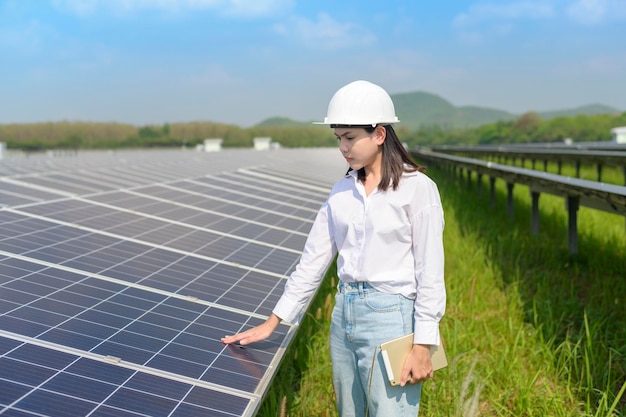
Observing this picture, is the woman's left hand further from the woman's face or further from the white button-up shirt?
the woman's face

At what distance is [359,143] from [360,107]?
0.18 m

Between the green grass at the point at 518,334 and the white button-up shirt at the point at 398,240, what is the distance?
23.0 inches

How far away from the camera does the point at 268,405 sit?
5234 millimetres

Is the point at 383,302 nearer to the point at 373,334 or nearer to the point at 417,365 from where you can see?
the point at 373,334

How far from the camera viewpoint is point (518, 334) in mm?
6277

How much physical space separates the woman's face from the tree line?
8875 centimetres

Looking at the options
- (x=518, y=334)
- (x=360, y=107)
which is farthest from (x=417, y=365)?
(x=518, y=334)

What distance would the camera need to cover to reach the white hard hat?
3.26 m

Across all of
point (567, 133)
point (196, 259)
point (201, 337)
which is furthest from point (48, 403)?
point (567, 133)

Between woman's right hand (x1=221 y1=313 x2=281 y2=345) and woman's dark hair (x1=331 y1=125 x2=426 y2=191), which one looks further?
woman's right hand (x1=221 y1=313 x2=281 y2=345)

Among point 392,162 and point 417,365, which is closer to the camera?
point 417,365

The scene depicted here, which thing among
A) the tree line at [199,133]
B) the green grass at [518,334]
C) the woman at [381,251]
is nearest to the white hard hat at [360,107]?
the woman at [381,251]

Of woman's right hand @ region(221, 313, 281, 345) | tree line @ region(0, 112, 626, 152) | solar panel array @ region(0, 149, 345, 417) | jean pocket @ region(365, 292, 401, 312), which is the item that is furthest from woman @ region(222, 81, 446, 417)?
tree line @ region(0, 112, 626, 152)

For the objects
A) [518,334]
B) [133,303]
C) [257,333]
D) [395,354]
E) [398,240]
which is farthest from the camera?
[518,334]
